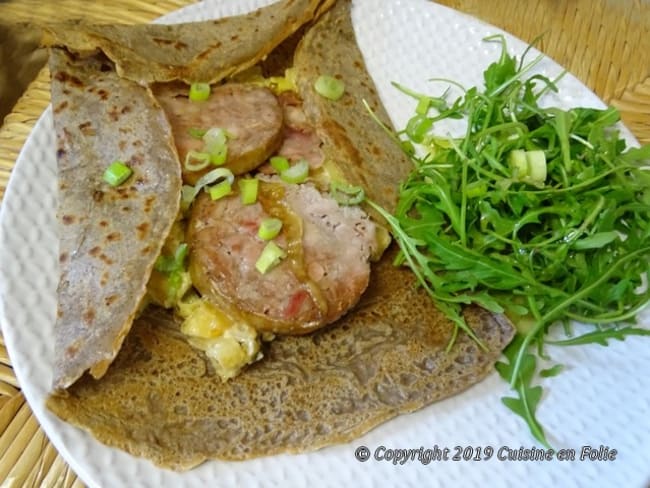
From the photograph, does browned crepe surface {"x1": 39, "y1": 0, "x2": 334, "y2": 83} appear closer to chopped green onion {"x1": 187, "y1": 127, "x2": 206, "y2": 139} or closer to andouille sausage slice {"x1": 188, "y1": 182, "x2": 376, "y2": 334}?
chopped green onion {"x1": 187, "y1": 127, "x2": 206, "y2": 139}

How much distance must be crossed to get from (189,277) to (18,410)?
0.78 metres

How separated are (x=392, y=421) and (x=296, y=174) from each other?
3.29 ft

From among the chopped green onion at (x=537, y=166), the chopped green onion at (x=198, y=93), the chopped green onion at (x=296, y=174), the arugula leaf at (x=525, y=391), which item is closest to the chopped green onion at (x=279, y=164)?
the chopped green onion at (x=296, y=174)

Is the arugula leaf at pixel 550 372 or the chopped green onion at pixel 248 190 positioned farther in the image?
the chopped green onion at pixel 248 190

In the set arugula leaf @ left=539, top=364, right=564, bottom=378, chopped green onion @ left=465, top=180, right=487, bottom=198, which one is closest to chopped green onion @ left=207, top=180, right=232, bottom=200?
chopped green onion @ left=465, top=180, right=487, bottom=198

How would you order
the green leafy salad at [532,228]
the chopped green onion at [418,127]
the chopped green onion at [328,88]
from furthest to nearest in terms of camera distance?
the chopped green onion at [418,127] → the chopped green onion at [328,88] → the green leafy salad at [532,228]

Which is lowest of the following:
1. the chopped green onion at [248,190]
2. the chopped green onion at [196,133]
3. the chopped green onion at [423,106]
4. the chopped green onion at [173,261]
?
the chopped green onion at [173,261]

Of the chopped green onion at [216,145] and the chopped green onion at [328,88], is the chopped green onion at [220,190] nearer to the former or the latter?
the chopped green onion at [216,145]

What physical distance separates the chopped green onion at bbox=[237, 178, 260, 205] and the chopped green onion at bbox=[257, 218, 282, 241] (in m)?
0.12

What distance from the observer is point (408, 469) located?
2.03m

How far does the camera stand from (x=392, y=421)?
7.07 feet

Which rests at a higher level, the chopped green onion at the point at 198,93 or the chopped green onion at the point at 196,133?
the chopped green onion at the point at 198,93

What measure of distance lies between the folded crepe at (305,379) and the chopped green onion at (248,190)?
0.30 meters

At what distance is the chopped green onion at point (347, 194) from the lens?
251 cm
